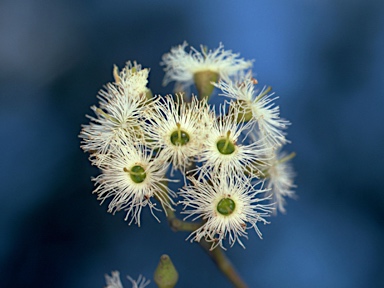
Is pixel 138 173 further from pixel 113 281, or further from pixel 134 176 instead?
pixel 113 281

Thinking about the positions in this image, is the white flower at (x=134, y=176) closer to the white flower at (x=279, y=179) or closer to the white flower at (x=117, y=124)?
the white flower at (x=117, y=124)

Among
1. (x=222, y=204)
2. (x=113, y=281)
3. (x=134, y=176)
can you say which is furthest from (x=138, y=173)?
(x=113, y=281)

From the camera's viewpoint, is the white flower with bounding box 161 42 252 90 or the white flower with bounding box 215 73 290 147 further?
the white flower with bounding box 161 42 252 90

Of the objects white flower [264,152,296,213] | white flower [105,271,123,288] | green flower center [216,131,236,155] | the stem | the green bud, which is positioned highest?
green flower center [216,131,236,155]

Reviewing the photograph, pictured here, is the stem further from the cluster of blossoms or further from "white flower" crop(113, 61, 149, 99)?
"white flower" crop(113, 61, 149, 99)

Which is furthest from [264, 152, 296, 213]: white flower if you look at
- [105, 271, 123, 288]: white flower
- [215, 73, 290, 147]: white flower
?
[105, 271, 123, 288]: white flower

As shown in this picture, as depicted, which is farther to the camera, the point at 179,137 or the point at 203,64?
the point at 203,64

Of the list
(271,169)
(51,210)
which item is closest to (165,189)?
(271,169)
